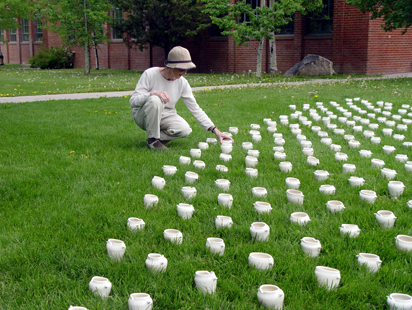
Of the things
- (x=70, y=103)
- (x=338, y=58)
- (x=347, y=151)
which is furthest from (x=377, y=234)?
(x=338, y=58)

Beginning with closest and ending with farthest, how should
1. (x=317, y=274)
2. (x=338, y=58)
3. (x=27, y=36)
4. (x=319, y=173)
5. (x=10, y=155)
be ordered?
(x=317, y=274) < (x=319, y=173) < (x=10, y=155) < (x=338, y=58) < (x=27, y=36)

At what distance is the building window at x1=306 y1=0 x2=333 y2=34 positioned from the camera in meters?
21.7

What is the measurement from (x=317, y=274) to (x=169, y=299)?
2.87ft

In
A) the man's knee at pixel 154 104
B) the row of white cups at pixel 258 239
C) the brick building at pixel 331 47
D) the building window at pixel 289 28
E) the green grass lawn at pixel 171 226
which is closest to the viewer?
the row of white cups at pixel 258 239

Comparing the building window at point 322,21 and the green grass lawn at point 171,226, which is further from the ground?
the building window at point 322,21

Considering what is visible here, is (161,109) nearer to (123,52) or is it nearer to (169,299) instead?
(169,299)

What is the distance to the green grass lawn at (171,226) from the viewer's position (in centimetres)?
255

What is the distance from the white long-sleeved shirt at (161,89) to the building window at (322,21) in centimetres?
1730

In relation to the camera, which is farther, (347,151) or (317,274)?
(347,151)

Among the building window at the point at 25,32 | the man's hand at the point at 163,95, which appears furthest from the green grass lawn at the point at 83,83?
the building window at the point at 25,32

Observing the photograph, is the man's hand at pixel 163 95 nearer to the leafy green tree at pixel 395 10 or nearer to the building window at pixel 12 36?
the leafy green tree at pixel 395 10

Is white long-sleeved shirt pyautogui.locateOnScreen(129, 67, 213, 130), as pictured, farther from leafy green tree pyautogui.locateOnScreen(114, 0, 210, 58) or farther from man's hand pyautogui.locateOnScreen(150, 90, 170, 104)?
leafy green tree pyautogui.locateOnScreen(114, 0, 210, 58)

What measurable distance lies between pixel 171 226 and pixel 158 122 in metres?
2.66

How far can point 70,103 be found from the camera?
1064 centimetres
